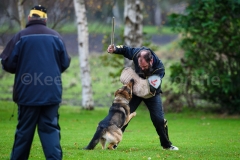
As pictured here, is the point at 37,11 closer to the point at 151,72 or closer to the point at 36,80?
the point at 36,80

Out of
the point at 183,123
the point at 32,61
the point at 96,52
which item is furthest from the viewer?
the point at 96,52

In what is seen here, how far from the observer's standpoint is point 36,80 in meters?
7.46

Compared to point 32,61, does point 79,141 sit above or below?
below

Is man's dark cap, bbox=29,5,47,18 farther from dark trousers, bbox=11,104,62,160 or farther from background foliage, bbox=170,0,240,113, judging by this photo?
background foliage, bbox=170,0,240,113

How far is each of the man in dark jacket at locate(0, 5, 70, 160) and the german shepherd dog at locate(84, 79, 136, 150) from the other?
7.67 feet

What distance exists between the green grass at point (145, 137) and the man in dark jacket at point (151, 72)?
500 mm

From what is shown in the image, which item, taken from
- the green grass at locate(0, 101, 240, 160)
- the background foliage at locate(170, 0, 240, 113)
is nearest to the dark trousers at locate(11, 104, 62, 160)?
the green grass at locate(0, 101, 240, 160)

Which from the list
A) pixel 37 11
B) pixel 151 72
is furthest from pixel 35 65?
pixel 151 72

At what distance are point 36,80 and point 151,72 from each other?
3.09m

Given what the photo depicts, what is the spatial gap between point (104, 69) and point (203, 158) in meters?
22.8

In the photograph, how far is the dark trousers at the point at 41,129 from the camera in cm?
755

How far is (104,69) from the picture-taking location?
32094 millimetres

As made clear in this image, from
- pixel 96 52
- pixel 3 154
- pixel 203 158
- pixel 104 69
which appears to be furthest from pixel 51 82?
pixel 96 52

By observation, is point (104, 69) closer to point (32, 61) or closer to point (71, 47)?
point (71, 47)
